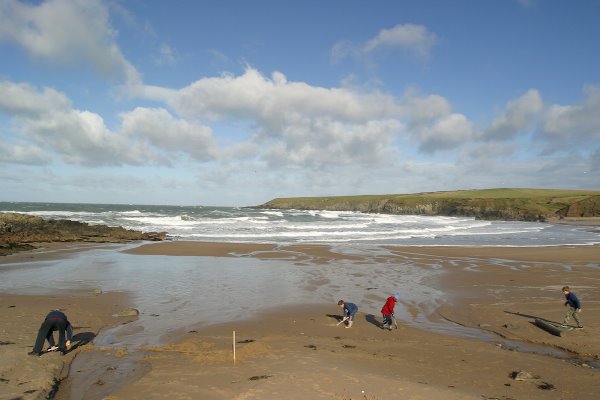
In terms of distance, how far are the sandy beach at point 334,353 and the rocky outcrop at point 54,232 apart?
20679mm

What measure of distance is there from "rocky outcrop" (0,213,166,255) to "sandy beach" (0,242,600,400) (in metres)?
20.7

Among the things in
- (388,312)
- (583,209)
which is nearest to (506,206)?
(583,209)

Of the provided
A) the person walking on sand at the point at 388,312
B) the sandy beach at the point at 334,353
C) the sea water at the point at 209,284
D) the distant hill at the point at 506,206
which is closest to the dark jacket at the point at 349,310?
the sandy beach at the point at 334,353

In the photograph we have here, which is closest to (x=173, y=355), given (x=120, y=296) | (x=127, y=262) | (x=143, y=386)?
(x=143, y=386)

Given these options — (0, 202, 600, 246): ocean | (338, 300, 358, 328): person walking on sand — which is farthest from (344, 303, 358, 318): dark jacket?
(0, 202, 600, 246): ocean

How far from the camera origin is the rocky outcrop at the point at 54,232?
32812 mm

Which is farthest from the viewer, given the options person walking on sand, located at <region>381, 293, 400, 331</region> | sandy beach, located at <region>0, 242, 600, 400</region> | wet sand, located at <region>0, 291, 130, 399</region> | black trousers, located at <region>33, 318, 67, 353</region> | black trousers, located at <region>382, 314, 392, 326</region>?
black trousers, located at <region>382, 314, 392, 326</region>

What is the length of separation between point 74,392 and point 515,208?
100554 millimetres

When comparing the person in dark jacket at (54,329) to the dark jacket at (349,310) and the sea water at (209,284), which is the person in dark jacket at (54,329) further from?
the dark jacket at (349,310)

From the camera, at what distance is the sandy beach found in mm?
7734

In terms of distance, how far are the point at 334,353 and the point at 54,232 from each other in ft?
116

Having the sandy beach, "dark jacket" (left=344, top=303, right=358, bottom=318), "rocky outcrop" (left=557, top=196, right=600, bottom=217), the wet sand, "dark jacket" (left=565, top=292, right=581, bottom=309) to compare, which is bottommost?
the sandy beach

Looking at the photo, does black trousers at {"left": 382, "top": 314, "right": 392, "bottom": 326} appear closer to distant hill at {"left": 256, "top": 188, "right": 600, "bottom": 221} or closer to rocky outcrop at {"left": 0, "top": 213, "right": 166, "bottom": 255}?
rocky outcrop at {"left": 0, "top": 213, "right": 166, "bottom": 255}

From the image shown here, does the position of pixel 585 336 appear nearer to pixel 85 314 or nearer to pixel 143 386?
pixel 143 386
